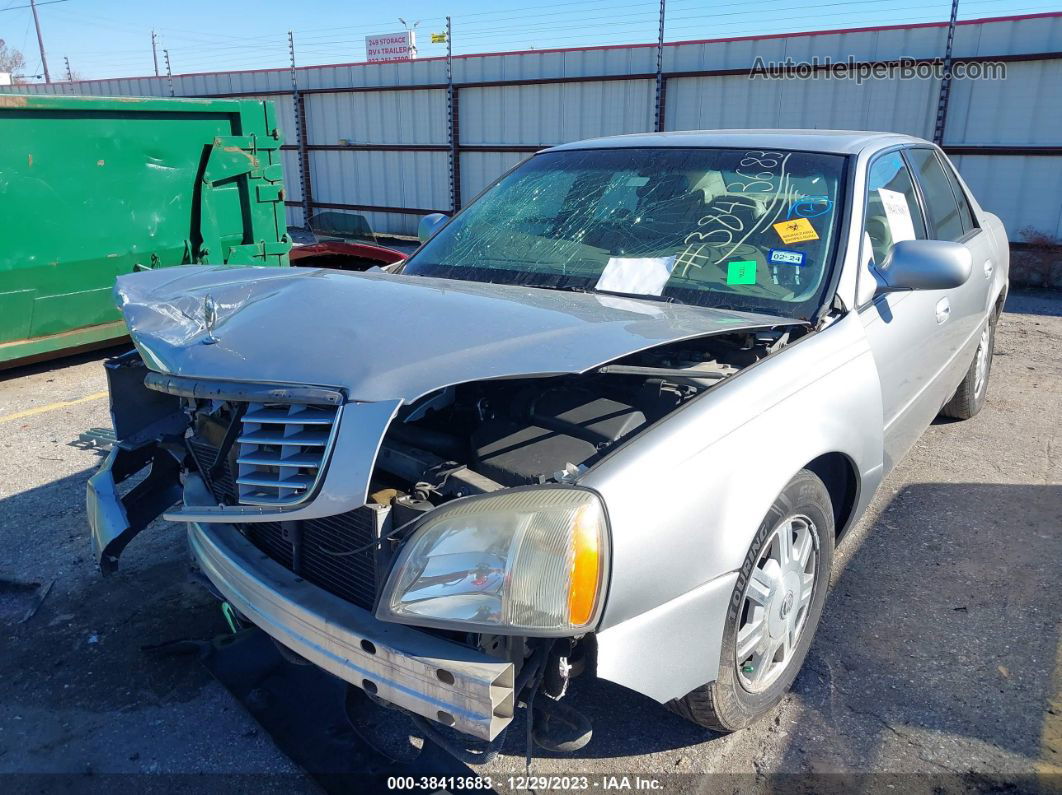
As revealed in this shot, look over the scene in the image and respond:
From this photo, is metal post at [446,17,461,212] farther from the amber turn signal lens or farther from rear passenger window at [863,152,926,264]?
the amber turn signal lens

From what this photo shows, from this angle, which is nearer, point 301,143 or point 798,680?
point 798,680

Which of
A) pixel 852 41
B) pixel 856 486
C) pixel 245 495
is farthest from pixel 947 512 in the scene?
pixel 852 41

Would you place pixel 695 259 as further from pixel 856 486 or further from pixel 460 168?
pixel 460 168

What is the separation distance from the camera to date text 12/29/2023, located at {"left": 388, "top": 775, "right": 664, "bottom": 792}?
7.04 ft

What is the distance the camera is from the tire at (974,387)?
4.78m

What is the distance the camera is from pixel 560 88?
41.9ft

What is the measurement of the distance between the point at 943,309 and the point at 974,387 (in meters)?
1.77

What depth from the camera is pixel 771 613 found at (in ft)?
7.61

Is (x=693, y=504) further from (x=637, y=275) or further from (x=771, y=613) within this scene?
(x=637, y=275)

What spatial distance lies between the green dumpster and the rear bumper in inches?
159

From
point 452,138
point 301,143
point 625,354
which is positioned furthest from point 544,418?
point 301,143

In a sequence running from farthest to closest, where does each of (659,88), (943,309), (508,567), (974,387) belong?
(659,88) < (974,387) < (943,309) < (508,567)

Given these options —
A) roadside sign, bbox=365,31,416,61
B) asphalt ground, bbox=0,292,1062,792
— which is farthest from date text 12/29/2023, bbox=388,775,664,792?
roadside sign, bbox=365,31,416,61

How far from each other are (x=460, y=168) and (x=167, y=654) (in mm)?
12273
